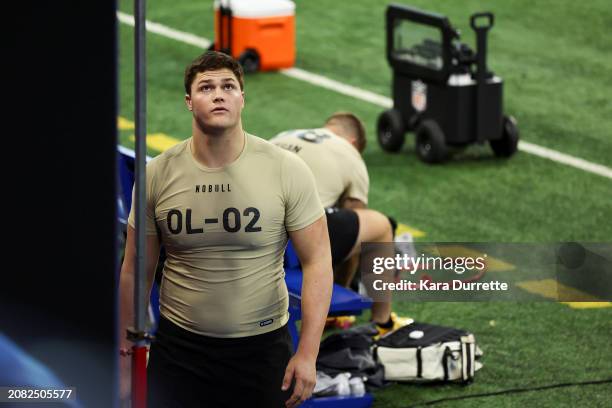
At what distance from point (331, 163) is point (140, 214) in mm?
4020

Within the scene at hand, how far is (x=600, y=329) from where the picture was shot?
7672 millimetres

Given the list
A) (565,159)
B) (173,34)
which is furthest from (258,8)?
(565,159)

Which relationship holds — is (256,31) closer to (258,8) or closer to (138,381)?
(258,8)

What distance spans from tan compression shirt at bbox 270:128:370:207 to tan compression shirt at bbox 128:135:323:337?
2.86 meters

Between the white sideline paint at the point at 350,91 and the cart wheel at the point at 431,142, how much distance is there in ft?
3.08

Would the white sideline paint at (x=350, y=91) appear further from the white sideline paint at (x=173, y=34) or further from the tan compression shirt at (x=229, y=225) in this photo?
the tan compression shirt at (x=229, y=225)

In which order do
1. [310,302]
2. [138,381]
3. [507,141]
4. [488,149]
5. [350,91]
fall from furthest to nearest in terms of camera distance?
[350,91] → [488,149] → [507,141] → [310,302] → [138,381]

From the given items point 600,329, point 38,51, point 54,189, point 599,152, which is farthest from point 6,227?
point 599,152

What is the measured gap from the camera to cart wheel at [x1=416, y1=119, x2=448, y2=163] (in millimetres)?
10742

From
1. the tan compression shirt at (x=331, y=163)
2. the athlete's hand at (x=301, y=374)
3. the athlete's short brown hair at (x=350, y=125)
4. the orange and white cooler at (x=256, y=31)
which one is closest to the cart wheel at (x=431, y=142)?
the athlete's short brown hair at (x=350, y=125)

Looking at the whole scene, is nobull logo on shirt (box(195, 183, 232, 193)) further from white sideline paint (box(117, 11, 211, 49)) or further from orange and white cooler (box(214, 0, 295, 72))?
white sideline paint (box(117, 11, 211, 49))

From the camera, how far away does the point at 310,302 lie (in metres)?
4.59

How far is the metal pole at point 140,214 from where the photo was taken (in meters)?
3.43

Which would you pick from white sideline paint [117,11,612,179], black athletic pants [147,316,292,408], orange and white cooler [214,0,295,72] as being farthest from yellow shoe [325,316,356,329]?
orange and white cooler [214,0,295,72]
